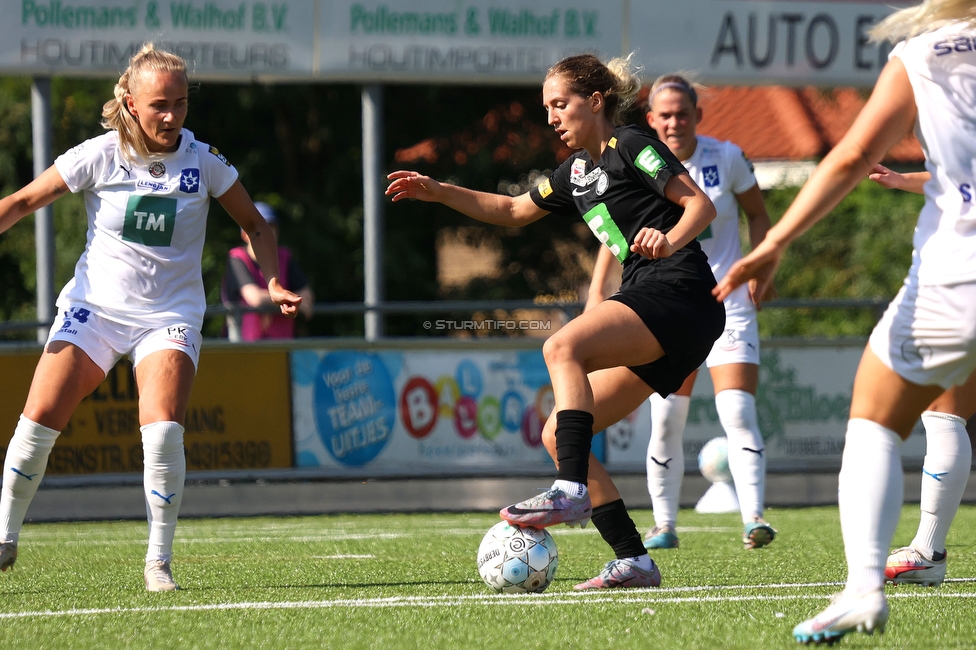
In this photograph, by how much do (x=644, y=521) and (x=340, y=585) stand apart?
4070mm

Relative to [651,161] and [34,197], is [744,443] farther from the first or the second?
[34,197]

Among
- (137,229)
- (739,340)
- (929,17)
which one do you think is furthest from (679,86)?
(929,17)

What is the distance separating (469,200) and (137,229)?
4.38 ft

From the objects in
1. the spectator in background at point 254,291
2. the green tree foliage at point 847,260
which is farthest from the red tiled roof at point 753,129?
the spectator in background at point 254,291

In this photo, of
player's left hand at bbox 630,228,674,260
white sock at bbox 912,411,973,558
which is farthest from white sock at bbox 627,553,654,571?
player's left hand at bbox 630,228,674,260

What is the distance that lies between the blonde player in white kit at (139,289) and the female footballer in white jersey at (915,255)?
2.57m

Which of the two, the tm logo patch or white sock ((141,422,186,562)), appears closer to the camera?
white sock ((141,422,186,562))

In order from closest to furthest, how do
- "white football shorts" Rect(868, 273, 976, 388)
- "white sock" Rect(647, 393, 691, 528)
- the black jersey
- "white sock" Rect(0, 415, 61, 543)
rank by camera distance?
Result: "white football shorts" Rect(868, 273, 976, 388), the black jersey, "white sock" Rect(0, 415, 61, 543), "white sock" Rect(647, 393, 691, 528)

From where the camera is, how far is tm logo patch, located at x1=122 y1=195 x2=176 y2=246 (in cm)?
534

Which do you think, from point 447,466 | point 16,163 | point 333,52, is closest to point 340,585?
point 447,466

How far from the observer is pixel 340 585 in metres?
5.32

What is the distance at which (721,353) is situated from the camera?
7.13 metres

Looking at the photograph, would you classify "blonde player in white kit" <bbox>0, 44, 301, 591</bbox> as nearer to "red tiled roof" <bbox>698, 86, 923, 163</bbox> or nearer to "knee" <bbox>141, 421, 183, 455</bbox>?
"knee" <bbox>141, 421, 183, 455</bbox>

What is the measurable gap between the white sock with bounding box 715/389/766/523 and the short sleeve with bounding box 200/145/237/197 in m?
2.93
